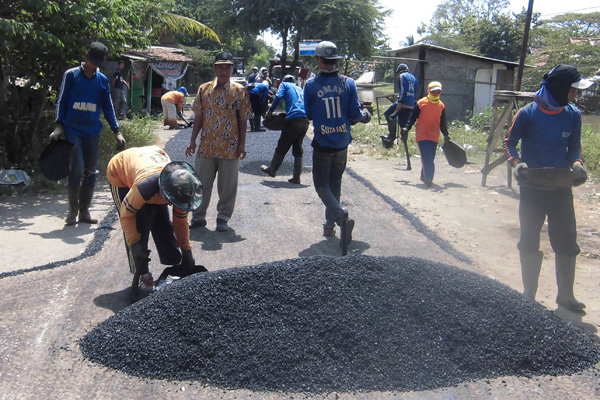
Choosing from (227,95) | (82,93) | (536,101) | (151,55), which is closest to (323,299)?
(536,101)

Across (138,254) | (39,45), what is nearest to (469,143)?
(39,45)

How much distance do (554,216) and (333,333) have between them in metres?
2.06

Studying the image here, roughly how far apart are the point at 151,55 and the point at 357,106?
18.1 m

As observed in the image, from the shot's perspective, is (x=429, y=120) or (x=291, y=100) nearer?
(x=291, y=100)

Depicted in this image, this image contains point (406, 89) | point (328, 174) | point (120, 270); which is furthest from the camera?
point (406, 89)

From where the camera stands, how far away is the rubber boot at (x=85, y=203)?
633 cm

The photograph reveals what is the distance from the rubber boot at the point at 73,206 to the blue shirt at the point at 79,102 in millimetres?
613

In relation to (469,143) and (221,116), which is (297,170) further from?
(469,143)

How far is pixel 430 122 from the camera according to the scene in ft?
30.1

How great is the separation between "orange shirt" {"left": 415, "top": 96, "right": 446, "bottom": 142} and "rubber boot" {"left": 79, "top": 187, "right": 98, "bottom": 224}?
499 centimetres

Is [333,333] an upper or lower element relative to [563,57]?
lower

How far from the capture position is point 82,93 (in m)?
6.16

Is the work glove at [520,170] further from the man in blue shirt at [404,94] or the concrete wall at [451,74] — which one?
the concrete wall at [451,74]

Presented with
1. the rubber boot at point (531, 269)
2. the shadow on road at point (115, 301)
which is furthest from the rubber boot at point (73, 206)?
the rubber boot at point (531, 269)
